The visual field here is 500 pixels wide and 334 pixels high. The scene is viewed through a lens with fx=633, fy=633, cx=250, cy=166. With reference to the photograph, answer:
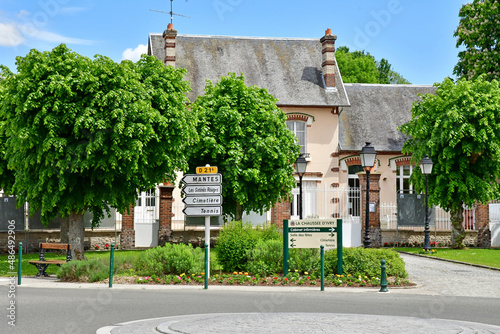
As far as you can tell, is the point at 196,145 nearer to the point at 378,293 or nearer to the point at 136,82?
the point at 136,82

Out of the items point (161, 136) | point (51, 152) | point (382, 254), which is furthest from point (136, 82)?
point (382, 254)

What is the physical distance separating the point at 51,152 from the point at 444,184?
54.8 ft

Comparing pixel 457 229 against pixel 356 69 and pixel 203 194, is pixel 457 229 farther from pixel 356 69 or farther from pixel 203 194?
pixel 356 69

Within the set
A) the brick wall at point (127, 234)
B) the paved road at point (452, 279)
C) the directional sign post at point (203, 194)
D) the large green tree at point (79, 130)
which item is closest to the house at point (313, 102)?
the brick wall at point (127, 234)

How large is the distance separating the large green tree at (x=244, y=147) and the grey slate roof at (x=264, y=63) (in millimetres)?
5870

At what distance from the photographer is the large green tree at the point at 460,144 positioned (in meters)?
26.4

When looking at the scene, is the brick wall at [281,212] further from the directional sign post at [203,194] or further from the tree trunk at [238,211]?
the directional sign post at [203,194]

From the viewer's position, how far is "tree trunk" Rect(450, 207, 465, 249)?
28016 millimetres

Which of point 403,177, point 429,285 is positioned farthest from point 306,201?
point 429,285

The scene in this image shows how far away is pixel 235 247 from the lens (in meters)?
17.3

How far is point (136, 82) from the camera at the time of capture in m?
20.1

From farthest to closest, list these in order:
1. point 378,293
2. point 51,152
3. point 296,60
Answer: point 296,60, point 51,152, point 378,293

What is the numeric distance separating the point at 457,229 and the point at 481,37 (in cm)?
1090

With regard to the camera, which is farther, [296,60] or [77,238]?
[296,60]
